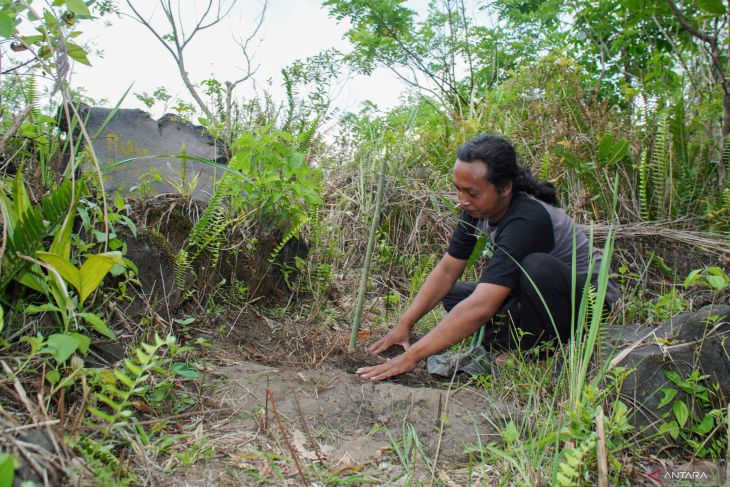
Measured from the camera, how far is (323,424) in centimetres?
217

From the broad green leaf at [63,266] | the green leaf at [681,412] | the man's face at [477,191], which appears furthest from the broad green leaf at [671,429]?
the broad green leaf at [63,266]

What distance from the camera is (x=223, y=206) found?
3322 millimetres

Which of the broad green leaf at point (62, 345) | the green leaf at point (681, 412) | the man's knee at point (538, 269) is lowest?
the green leaf at point (681, 412)

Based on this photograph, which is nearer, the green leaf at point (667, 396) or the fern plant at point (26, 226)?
the fern plant at point (26, 226)

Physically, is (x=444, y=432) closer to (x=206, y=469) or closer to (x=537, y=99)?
(x=206, y=469)

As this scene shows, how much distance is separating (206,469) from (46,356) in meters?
0.67

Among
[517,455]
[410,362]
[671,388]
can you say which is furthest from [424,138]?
[517,455]

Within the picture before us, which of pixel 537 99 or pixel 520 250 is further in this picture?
pixel 537 99

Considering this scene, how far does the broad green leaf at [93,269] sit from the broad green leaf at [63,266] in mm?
15

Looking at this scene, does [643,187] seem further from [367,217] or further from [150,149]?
[150,149]

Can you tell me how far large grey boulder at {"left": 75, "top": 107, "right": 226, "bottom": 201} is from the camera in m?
3.43

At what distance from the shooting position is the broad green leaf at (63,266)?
1.83 meters

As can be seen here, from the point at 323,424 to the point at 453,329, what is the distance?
804mm

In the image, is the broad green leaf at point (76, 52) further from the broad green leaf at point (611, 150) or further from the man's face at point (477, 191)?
the broad green leaf at point (611, 150)
